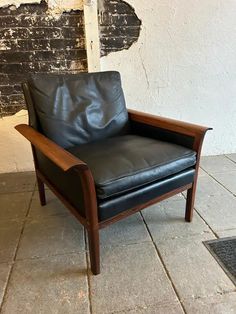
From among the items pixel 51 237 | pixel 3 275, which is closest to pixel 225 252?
pixel 51 237

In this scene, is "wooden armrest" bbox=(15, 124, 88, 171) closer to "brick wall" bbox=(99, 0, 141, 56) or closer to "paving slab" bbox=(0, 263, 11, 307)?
"paving slab" bbox=(0, 263, 11, 307)

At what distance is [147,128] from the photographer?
5.95ft

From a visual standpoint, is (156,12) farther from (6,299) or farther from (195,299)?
(6,299)

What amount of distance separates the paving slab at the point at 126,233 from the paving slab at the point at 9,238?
50cm

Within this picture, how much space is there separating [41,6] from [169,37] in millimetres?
1065

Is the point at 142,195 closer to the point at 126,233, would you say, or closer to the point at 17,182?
the point at 126,233

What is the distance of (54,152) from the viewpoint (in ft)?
3.91

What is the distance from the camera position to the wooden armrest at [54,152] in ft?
3.47

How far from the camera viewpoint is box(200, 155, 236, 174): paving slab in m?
2.43

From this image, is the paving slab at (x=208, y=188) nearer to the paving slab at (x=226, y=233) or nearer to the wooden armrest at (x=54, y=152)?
the paving slab at (x=226, y=233)

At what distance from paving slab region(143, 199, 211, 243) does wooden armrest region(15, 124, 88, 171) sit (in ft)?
2.48

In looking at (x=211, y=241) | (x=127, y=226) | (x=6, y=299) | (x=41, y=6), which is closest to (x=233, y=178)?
(x=211, y=241)

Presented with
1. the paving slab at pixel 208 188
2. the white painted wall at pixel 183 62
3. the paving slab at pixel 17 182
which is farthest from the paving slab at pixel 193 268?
the white painted wall at pixel 183 62

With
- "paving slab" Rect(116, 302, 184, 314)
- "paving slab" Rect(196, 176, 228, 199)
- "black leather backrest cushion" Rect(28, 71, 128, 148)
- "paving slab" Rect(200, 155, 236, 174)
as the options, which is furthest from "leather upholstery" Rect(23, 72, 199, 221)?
"paving slab" Rect(200, 155, 236, 174)
